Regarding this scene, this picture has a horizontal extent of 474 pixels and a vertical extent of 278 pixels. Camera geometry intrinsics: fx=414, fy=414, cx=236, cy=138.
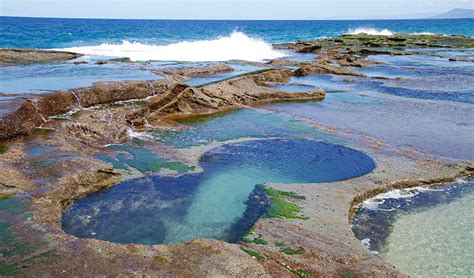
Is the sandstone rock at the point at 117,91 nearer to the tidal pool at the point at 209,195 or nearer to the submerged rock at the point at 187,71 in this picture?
the submerged rock at the point at 187,71

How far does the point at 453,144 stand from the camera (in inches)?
621

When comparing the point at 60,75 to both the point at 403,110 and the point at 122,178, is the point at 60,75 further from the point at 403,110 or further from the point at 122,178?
the point at 403,110

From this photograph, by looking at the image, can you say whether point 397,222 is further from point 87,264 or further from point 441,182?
point 87,264

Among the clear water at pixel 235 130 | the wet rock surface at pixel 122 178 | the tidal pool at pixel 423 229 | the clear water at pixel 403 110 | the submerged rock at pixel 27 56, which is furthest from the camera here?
the submerged rock at pixel 27 56

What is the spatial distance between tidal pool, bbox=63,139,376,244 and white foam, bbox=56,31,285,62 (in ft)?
101

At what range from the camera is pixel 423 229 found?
956 centimetres

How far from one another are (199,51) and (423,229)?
42455 millimetres

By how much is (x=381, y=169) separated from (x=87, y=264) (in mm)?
9186

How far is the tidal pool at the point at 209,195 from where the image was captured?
9.12 m

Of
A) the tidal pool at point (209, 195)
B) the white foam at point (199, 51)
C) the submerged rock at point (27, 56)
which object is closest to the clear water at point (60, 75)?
the submerged rock at point (27, 56)

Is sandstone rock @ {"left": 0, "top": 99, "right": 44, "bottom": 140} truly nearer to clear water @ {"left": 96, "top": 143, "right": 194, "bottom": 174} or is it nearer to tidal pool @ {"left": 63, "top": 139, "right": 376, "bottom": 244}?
clear water @ {"left": 96, "top": 143, "right": 194, "bottom": 174}

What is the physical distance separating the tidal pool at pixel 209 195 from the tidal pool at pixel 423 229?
6.33 ft

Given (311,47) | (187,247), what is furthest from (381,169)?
(311,47)

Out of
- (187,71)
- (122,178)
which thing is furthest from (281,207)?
(187,71)
